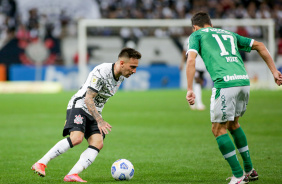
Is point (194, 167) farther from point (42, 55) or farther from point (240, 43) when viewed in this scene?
point (42, 55)

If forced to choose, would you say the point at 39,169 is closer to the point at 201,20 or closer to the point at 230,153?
the point at 230,153

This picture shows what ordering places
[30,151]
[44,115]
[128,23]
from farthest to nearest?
1. [128,23]
2. [44,115]
3. [30,151]

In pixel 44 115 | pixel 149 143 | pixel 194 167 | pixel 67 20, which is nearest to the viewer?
pixel 194 167

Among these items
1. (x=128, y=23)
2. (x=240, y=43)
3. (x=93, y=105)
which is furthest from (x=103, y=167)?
(x=128, y=23)

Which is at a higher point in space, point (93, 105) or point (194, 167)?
point (93, 105)

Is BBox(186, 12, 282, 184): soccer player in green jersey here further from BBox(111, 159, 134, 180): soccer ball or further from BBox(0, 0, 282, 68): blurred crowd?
BBox(0, 0, 282, 68): blurred crowd

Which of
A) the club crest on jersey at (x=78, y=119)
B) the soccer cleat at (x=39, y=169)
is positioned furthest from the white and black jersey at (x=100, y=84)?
the soccer cleat at (x=39, y=169)

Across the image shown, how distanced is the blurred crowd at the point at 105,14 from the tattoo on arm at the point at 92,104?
23332 mm

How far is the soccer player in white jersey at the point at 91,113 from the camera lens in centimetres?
674

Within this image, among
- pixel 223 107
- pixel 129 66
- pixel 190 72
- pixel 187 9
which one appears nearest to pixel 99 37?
pixel 187 9

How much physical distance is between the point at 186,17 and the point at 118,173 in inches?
1068

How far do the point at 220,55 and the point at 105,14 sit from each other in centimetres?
2719

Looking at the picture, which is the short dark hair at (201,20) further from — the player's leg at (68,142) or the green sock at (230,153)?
the player's leg at (68,142)

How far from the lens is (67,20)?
1253 inches
